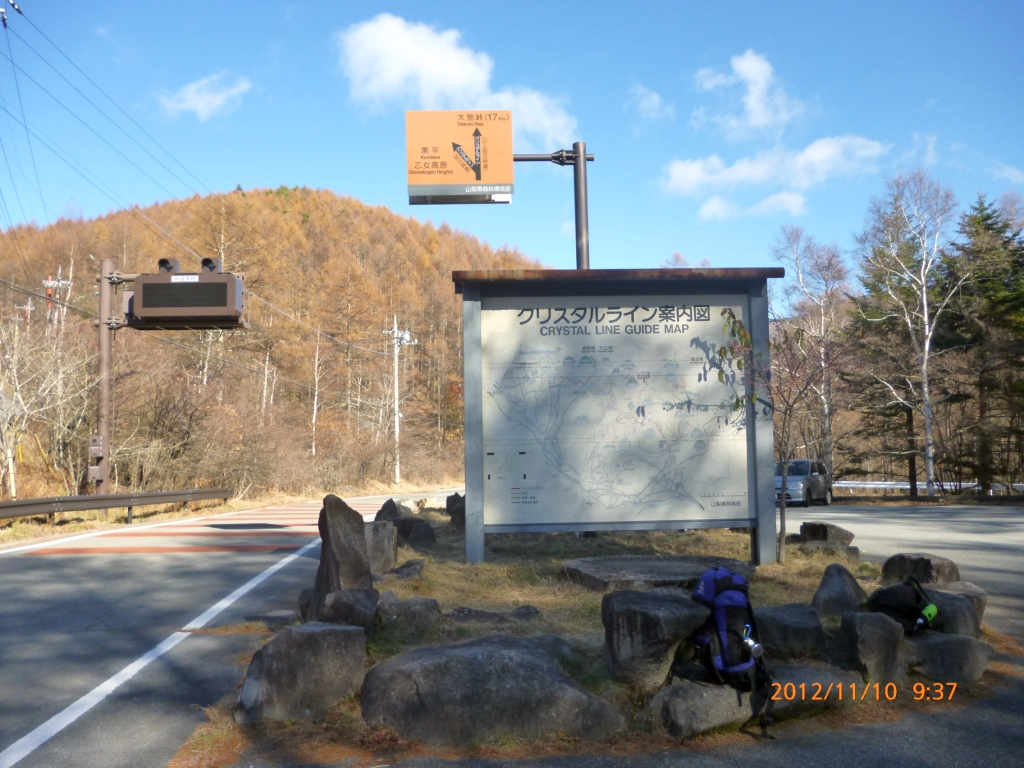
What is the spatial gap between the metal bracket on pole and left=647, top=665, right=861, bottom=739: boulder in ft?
25.1

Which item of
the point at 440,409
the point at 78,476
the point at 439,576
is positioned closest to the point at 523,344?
the point at 439,576

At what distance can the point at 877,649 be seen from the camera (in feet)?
16.9

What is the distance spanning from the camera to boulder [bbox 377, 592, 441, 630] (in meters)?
5.82

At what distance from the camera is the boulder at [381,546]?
9461 mm

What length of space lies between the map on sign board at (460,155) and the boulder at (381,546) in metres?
5.89

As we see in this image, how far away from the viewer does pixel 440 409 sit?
217ft

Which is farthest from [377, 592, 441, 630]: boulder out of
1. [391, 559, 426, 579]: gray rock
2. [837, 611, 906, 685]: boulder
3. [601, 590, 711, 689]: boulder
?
[837, 611, 906, 685]: boulder

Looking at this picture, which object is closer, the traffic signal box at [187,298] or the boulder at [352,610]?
the boulder at [352,610]

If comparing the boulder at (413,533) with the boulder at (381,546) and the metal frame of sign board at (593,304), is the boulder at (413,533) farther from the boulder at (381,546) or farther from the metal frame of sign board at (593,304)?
the metal frame of sign board at (593,304)

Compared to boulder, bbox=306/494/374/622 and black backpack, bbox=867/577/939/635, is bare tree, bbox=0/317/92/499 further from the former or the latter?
black backpack, bbox=867/577/939/635

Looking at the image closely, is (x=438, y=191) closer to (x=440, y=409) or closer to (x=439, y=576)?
(x=439, y=576)

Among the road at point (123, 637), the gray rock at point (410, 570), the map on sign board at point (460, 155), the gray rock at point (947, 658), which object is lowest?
the road at point (123, 637)

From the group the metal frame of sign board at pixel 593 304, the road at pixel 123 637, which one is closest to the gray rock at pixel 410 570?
the metal frame of sign board at pixel 593 304

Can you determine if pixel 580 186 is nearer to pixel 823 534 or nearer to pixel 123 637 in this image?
pixel 823 534
